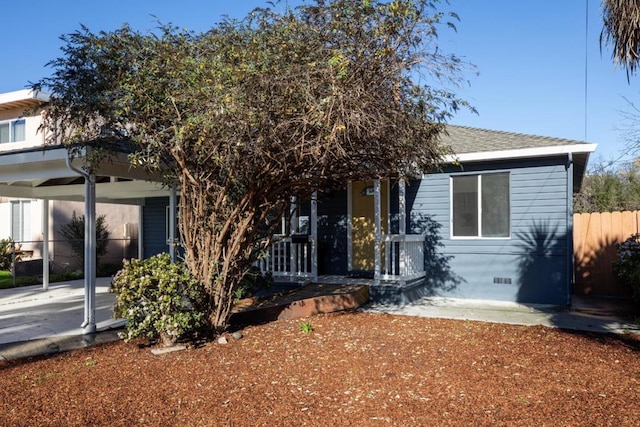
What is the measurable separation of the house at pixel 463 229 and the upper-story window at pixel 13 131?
11.6 meters

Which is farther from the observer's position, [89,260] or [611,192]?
[611,192]

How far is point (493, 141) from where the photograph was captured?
9.94m

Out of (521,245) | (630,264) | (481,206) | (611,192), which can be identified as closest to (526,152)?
(481,206)

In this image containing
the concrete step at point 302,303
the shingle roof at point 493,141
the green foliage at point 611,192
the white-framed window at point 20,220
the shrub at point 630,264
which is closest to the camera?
the concrete step at point 302,303

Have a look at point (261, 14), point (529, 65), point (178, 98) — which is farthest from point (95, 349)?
point (529, 65)

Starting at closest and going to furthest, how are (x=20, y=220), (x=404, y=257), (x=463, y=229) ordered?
(x=404, y=257) < (x=463, y=229) < (x=20, y=220)

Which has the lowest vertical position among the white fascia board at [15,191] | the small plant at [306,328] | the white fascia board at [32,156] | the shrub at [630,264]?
the small plant at [306,328]

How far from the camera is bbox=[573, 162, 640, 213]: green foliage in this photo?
19.4 m

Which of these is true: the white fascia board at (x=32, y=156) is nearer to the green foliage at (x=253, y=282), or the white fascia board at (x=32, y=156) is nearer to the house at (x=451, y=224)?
the house at (x=451, y=224)

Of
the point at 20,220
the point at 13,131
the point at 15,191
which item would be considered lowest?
the point at 20,220

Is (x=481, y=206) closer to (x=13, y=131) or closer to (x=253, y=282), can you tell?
(x=253, y=282)

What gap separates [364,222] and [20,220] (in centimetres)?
1360

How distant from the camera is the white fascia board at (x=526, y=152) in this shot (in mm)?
8438

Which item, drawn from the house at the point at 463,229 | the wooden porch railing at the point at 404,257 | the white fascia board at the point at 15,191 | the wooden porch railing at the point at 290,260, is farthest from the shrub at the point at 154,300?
the white fascia board at the point at 15,191
